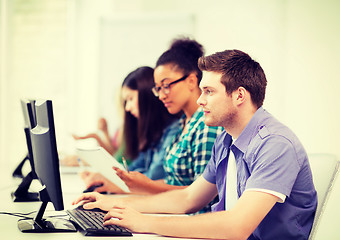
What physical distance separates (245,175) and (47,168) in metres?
0.59

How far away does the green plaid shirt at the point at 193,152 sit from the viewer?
5.39ft

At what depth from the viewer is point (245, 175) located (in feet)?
3.92

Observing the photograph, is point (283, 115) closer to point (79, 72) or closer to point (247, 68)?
point (79, 72)

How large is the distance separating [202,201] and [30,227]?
0.65 metres

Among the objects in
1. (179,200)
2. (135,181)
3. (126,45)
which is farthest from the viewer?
(126,45)

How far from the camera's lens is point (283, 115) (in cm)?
392

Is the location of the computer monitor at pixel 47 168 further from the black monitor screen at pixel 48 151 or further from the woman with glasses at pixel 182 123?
the woman with glasses at pixel 182 123

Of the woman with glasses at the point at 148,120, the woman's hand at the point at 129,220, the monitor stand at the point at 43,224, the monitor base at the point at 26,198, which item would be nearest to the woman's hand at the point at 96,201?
the monitor stand at the point at 43,224

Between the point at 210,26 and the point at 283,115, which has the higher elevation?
the point at 210,26

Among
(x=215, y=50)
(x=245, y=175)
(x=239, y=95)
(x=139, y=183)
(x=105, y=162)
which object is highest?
(x=239, y=95)

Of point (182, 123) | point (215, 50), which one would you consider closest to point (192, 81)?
point (182, 123)

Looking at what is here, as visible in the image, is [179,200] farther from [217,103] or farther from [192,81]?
[192,81]

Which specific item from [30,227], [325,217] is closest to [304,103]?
[325,217]

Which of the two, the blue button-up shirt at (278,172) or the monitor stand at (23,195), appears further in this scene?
the monitor stand at (23,195)
